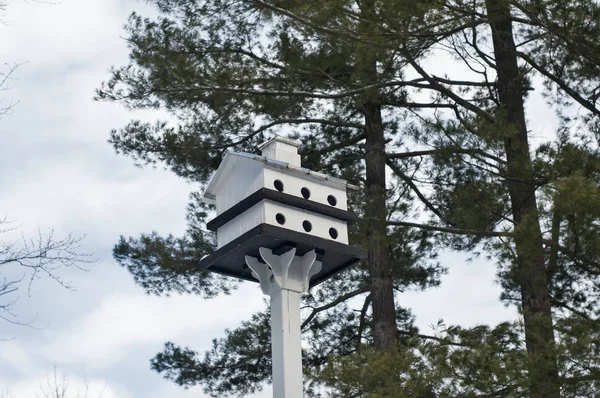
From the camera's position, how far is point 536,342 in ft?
25.2

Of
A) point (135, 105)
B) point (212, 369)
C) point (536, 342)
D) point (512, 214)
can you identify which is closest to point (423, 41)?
point (512, 214)

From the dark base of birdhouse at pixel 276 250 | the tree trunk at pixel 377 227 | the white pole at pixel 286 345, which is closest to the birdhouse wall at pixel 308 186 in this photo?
the dark base of birdhouse at pixel 276 250

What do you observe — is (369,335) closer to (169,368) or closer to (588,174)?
(169,368)

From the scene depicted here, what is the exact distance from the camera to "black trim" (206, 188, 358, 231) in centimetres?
646

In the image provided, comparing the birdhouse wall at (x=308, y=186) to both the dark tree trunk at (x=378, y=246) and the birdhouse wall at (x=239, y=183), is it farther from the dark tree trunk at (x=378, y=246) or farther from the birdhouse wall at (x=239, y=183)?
the dark tree trunk at (x=378, y=246)

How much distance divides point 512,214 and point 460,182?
1.48 meters

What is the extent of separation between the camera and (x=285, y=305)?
6.34 m

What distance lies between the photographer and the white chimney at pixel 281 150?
6.75m

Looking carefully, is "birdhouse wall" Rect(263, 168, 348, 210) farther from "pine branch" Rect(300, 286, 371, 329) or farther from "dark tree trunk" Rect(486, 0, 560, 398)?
"pine branch" Rect(300, 286, 371, 329)

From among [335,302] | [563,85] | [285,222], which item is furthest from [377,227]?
[285,222]

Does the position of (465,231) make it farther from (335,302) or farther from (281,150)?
(335,302)

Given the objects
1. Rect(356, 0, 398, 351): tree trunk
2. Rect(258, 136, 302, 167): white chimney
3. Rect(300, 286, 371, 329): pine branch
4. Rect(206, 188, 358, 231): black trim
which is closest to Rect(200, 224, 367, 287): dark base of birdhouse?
Rect(206, 188, 358, 231): black trim

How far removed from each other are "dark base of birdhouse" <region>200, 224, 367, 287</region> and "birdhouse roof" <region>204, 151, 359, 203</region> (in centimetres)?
44

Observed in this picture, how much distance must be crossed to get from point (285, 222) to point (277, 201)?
137mm
